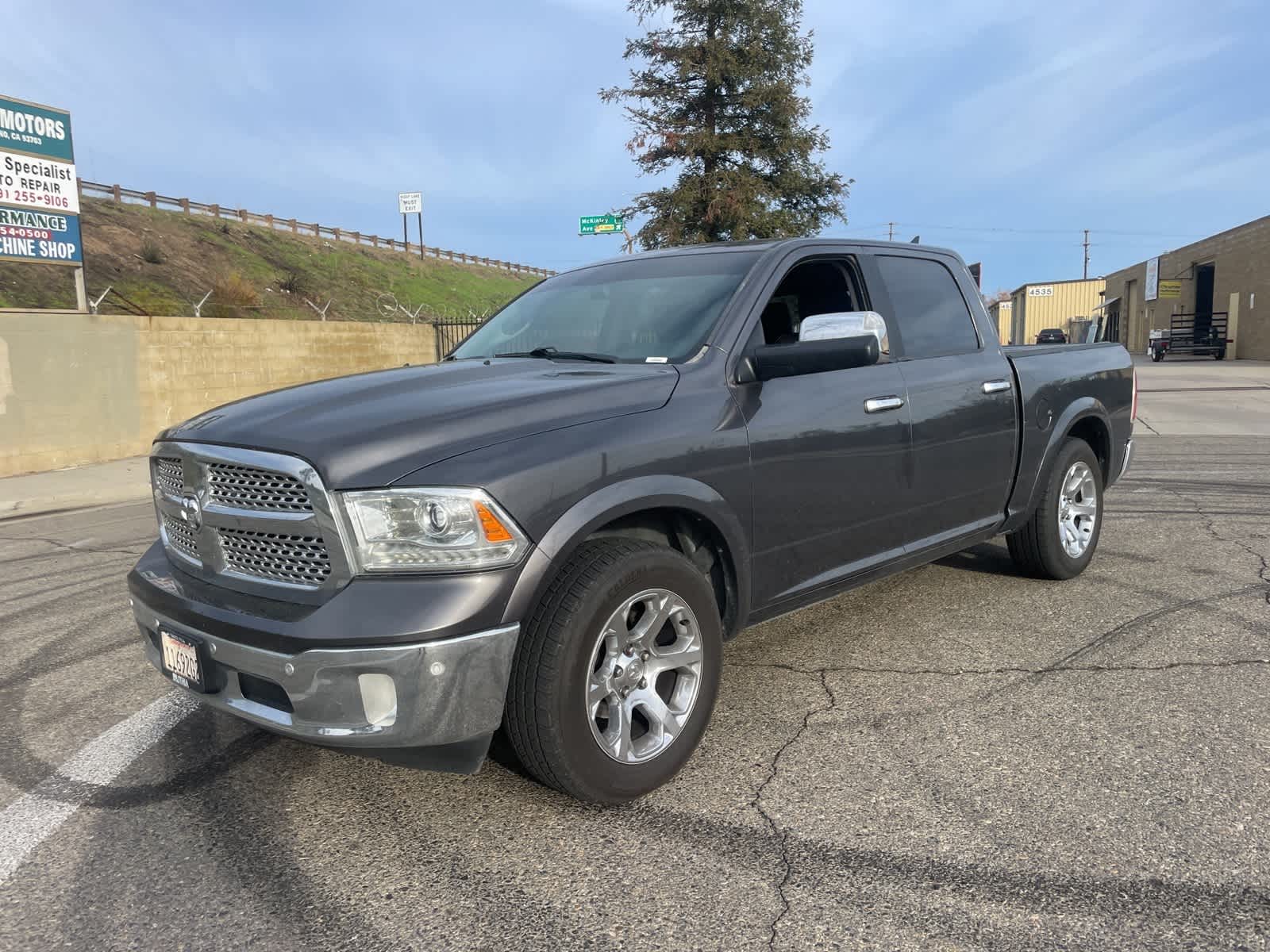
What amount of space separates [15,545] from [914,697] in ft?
24.2

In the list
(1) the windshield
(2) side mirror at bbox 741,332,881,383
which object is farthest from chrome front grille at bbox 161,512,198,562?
(2) side mirror at bbox 741,332,881,383

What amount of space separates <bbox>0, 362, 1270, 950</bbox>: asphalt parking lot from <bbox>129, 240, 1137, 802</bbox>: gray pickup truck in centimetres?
33

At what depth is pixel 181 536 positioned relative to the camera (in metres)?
3.09

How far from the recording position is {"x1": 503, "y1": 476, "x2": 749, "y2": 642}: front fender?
257 centimetres

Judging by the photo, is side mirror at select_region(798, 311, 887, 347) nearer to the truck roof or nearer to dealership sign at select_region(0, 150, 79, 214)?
the truck roof

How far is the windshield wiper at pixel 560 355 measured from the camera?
11.7 ft

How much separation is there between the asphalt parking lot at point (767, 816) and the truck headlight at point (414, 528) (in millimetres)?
871

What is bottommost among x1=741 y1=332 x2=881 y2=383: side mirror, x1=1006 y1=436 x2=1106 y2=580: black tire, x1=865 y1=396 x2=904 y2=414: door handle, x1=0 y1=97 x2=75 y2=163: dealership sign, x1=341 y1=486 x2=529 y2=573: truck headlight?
x1=1006 y1=436 x2=1106 y2=580: black tire

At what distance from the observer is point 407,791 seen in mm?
3061

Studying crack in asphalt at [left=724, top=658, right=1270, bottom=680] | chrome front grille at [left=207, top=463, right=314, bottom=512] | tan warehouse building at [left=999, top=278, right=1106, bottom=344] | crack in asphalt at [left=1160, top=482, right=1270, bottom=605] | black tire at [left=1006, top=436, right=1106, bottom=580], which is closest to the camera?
chrome front grille at [left=207, top=463, right=314, bottom=512]

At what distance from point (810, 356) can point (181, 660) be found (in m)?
2.25

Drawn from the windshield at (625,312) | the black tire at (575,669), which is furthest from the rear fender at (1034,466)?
the black tire at (575,669)

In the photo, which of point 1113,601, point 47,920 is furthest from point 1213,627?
point 47,920

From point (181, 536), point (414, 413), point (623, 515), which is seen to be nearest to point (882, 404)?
point (623, 515)
